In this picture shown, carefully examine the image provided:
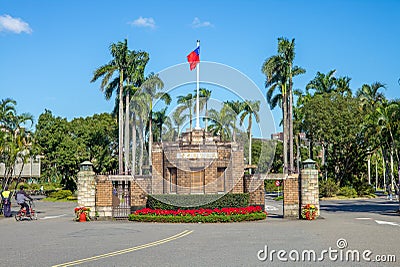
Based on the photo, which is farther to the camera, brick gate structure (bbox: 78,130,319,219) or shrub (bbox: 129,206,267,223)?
brick gate structure (bbox: 78,130,319,219)

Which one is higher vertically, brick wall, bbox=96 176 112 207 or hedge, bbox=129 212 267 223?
brick wall, bbox=96 176 112 207

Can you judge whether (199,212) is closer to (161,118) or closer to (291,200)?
(291,200)

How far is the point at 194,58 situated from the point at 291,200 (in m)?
9.87

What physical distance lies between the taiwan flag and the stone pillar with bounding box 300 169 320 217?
900 centimetres

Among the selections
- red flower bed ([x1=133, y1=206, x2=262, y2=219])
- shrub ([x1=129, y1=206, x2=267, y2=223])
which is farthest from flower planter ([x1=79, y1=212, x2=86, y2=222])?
red flower bed ([x1=133, y1=206, x2=262, y2=219])

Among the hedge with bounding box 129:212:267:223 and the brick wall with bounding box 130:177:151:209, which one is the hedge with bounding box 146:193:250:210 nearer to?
the hedge with bounding box 129:212:267:223

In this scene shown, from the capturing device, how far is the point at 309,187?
80.6 feet

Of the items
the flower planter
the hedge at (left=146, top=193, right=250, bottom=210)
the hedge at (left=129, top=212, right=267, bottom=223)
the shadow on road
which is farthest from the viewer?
the shadow on road

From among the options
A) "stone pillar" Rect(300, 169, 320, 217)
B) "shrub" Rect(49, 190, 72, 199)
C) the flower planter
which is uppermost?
"stone pillar" Rect(300, 169, 320, 217)

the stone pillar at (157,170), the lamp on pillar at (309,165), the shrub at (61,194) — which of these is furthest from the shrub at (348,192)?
the shrub at (61,194)

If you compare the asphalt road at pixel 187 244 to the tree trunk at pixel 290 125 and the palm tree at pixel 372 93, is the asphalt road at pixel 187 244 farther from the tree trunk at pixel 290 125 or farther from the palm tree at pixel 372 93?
the palm tree at pixel 372 93

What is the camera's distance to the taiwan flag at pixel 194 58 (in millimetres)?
28672

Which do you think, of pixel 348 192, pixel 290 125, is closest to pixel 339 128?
pixel 348 192

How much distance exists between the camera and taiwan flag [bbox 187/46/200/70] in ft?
94.1
